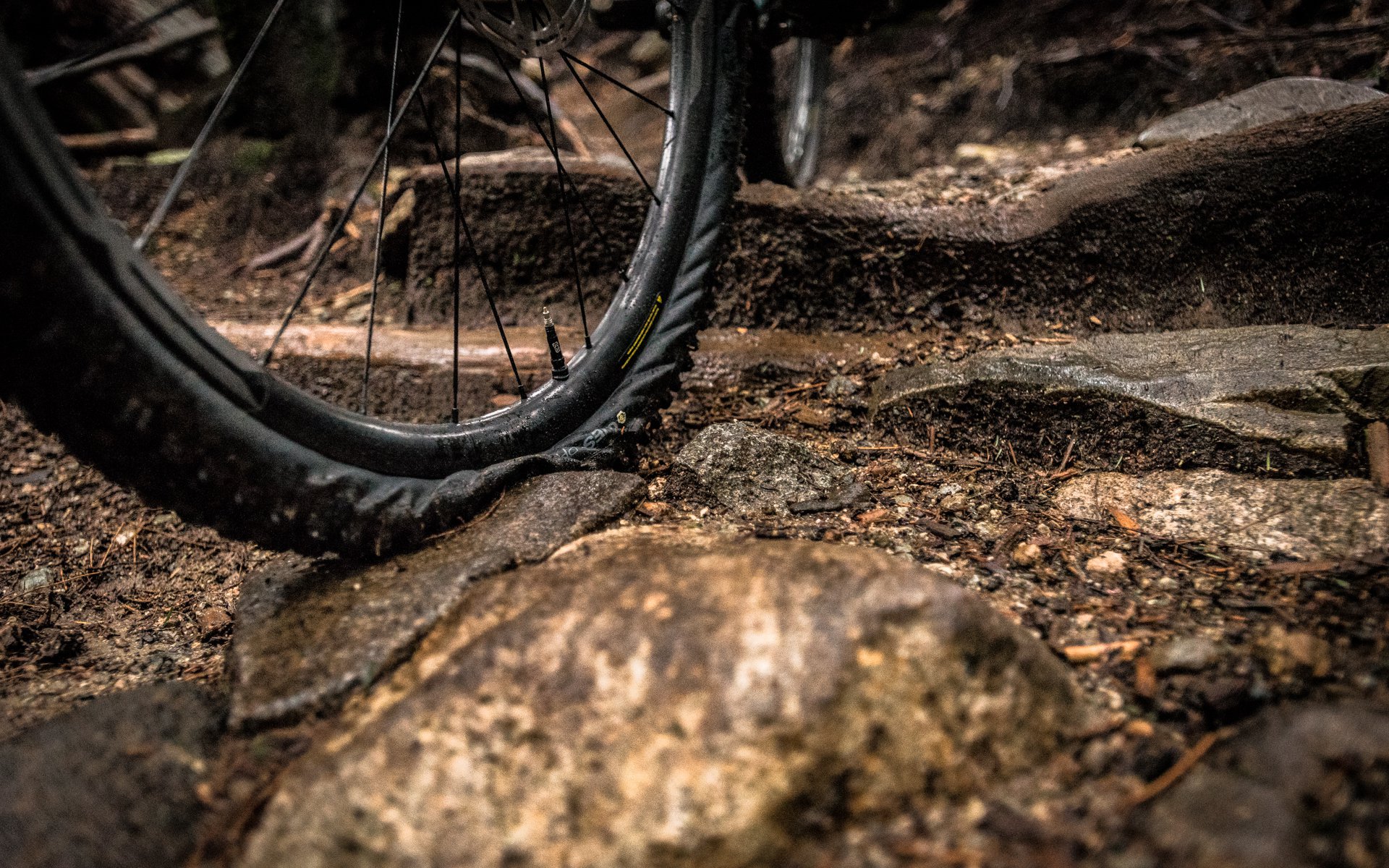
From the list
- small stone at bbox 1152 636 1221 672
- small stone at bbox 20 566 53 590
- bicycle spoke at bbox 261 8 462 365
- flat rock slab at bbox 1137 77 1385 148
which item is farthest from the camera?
flat rock slab at bbox 1137 77 1385 148

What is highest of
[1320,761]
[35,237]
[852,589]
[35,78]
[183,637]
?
[35,78]

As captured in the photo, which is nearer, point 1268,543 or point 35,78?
point 35,78

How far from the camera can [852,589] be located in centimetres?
98

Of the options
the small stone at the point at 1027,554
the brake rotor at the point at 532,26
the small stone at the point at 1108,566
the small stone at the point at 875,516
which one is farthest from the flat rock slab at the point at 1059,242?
the small stone at the point at 1108,566

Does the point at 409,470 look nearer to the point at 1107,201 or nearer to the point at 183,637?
the point at 183,637

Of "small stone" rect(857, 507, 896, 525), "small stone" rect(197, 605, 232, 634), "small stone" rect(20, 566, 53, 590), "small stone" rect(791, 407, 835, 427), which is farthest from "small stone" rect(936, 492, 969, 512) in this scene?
"small stone" rect(20, 566, 53, 590)

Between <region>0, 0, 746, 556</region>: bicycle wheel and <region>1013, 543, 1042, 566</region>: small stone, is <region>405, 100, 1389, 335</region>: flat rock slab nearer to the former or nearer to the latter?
<region>0, 0, 746, 556</region>: bicycle wheel

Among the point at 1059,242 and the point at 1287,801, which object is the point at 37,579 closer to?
the point at 1287,801

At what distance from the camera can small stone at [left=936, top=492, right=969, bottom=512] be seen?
5.18 ft

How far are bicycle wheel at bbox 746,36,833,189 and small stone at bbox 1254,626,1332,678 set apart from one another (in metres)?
2.21

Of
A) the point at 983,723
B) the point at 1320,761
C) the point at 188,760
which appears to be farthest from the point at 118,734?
the point at 1320,761

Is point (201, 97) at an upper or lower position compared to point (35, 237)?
upper

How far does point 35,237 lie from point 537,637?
0.82m

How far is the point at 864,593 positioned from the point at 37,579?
2.00m
